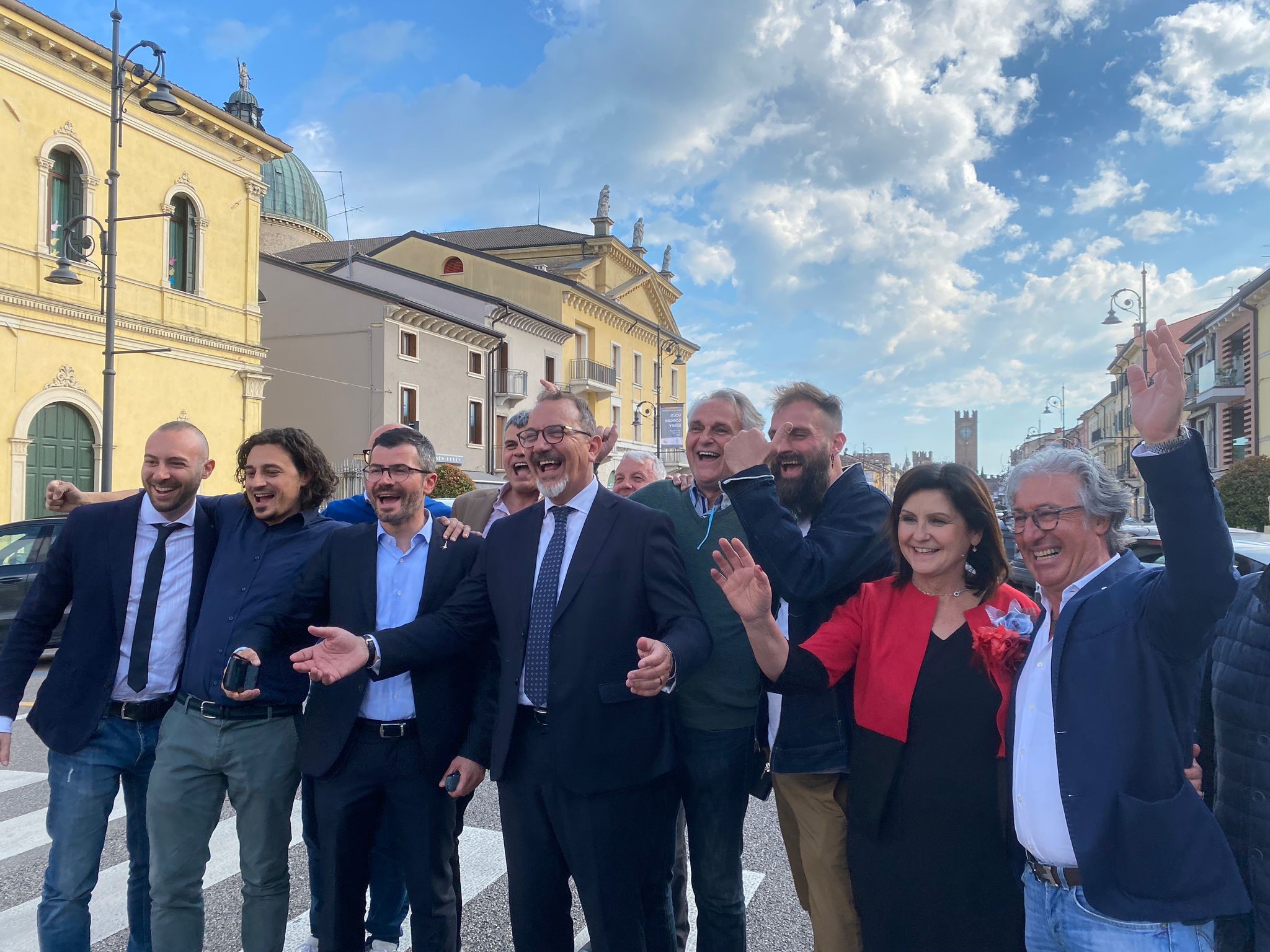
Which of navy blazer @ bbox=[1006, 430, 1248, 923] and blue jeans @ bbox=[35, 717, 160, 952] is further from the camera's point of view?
blue jeans @ bbox=[35, 717, 160, 952]

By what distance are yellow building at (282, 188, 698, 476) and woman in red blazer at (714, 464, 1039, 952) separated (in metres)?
32.5

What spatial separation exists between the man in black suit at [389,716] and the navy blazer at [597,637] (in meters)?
0.24

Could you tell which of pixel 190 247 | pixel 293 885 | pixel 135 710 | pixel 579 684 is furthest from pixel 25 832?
pixel 190 247

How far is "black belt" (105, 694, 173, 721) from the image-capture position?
334 centimetres

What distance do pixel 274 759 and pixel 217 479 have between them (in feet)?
69.7

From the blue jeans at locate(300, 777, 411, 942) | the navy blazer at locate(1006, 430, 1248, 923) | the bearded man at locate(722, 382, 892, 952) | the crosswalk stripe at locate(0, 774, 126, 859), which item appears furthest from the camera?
the crosswalk stripe at locate(0, 774, 126, 859)

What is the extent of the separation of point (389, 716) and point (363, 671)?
206mm

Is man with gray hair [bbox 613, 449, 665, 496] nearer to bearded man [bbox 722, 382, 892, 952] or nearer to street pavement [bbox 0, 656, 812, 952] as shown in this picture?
street pavement [bbox 0, 656, 812, 952]

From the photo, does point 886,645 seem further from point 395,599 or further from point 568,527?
point 395,599

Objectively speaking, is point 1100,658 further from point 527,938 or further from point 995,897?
point 527,938

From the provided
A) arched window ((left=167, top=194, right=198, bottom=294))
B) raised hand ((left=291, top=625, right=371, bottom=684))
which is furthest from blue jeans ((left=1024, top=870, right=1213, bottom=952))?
arched window ((left=167, top=194, right=198, bottom=294))

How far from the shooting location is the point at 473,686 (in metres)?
3.46

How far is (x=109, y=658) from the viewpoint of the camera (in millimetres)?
3363

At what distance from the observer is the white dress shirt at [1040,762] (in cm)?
219
